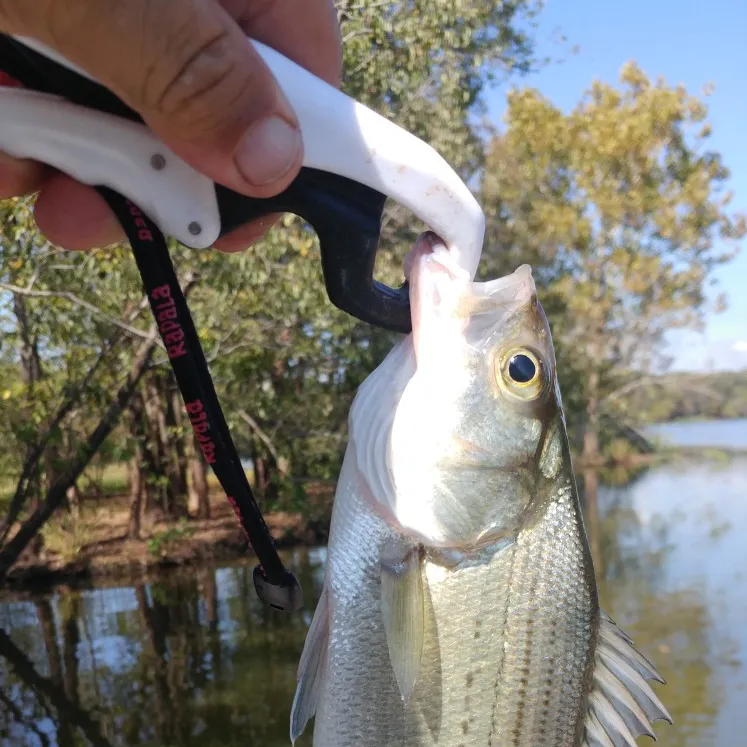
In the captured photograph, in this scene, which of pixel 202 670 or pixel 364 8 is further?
pixel 202 670

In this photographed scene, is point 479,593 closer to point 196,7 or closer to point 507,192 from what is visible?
point 196,7

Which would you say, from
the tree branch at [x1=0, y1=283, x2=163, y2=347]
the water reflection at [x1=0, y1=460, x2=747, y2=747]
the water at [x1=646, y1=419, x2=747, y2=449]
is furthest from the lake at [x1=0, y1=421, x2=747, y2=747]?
the water at [x1=646, y1=419, x2=747, y2=449]

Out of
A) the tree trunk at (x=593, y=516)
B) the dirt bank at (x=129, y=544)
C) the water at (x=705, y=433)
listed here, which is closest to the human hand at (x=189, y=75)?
the tree trunk at (x=593, y=516)

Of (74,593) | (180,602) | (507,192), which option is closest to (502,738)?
(180,602)

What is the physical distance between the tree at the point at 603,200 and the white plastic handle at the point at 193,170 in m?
17.2

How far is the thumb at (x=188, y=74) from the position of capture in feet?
3.65

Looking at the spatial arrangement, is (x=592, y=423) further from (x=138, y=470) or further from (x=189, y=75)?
(x=189, y=75)

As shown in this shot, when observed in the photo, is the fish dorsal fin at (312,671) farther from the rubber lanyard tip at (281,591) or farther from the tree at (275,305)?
the tree at (275,305)

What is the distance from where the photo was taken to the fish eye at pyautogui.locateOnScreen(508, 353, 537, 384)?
1439mm

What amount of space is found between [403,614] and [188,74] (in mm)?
961

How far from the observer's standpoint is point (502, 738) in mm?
1441

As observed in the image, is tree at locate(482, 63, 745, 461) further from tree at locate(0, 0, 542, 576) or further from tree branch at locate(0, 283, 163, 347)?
tree branch at locate(0, 283, 163, 347)

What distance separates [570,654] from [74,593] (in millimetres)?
9526

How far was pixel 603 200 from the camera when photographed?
18.9 metres
